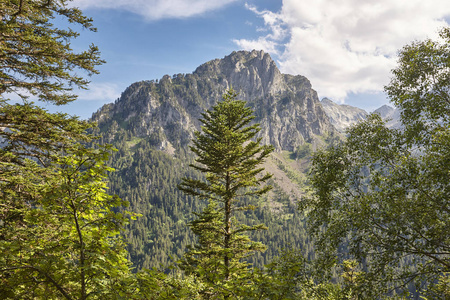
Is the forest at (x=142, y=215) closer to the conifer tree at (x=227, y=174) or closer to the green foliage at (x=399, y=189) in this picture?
the green foliage at (x=399, y=189)

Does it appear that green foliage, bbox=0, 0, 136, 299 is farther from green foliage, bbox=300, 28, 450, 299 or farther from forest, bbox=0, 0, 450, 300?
green foliage, bbox=300, 28, 450, 299

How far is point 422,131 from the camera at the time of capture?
10.3 metres

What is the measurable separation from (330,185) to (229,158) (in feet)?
21.5

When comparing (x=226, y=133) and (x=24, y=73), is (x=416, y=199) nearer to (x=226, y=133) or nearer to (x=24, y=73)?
(x=226, y=133)

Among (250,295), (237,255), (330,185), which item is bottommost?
(237,255)

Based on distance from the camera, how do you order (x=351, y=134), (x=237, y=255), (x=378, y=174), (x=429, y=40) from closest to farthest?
(x=378, y=174), (x=429, y=40), (x=351, y=134), (x=237, y=255)

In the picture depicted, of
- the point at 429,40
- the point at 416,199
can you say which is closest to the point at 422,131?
the point at 416,199

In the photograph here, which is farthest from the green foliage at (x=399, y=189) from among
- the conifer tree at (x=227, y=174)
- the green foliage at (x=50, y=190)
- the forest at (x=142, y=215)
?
the green foliage at (x=50, y=190)

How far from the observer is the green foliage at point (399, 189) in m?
7.86

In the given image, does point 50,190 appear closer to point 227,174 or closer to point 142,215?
point 142,215

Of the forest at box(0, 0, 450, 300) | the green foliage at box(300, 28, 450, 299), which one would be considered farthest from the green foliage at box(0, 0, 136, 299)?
the green foliage at box(300, 28, 450, 299)

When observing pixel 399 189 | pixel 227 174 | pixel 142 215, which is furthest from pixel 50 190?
pixel 227 174

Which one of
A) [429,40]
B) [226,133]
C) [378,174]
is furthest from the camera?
[226,133]

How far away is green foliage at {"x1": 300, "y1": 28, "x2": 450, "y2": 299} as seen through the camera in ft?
25.8
